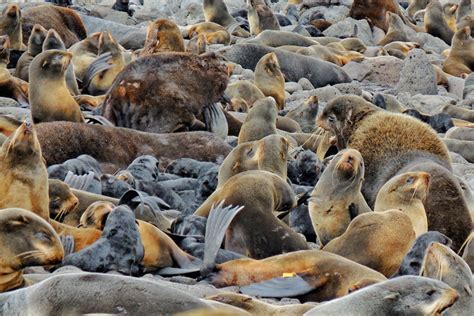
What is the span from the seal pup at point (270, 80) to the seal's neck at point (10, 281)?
8.10 m

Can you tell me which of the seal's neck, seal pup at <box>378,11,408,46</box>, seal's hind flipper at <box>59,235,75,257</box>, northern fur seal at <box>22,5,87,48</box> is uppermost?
the seal's neck

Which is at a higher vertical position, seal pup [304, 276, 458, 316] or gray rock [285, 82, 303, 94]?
seal pup [304, 276, 458, 316]

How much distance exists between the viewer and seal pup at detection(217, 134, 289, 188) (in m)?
7.51

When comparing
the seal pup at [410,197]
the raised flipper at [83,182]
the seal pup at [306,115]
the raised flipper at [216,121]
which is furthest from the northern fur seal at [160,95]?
the seal pup at [410,197]

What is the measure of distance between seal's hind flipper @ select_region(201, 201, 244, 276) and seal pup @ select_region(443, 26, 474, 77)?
12633mm

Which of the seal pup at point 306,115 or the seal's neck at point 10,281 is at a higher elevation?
the seal's neck at point 10,281

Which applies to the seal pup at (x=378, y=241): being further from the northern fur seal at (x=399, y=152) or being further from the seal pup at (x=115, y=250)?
the northern fur seal at (x=399, y=152)

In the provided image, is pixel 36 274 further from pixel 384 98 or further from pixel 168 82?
pixel 384 98

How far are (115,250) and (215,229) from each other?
0.63 metres

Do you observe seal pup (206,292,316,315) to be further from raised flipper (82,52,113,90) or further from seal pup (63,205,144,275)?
raised flipper (82,52,113,90)

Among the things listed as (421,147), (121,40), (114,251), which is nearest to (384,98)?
(421,147)

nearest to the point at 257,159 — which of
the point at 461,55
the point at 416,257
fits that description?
the point at 416,257

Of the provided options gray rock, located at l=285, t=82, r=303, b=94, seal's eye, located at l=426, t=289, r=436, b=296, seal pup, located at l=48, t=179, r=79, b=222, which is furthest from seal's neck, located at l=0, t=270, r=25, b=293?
gray rock, located at l=285, t=82, r=303, b=94

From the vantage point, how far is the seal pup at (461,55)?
1828cm
